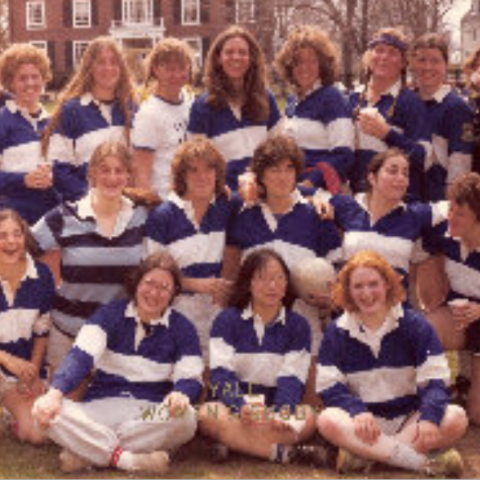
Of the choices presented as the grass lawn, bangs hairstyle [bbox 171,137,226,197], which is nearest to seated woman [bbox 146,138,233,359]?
bangs hairstyle [bbox 171,137,226,197]

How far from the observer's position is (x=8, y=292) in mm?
5734

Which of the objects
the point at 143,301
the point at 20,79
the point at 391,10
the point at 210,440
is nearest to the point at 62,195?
the point at 20,79

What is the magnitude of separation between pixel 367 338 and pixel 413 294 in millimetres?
1721

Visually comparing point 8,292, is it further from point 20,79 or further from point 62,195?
point 20,79

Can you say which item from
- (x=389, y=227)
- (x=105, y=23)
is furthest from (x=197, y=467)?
(x=105, y=23)

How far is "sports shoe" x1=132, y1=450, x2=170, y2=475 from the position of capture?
5059 millimetres

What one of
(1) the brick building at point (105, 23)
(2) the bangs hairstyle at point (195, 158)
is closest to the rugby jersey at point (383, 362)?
(2) the bangs hairstyle at point (195, 158)

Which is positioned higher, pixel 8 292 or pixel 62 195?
pixel 62 195

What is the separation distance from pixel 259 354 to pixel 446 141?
2.17 meters

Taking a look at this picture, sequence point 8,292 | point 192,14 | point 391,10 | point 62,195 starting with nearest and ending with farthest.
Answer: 1. point 8,292
2. point 62,195
3. point 391,10
4. point 192,14

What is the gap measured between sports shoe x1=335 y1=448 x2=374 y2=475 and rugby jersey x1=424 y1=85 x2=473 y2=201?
7.29 feet

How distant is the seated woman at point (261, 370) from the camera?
5.24 metres

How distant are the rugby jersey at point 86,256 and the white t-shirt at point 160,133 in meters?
0.83

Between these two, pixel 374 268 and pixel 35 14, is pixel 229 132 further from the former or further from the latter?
pixel 35 14
